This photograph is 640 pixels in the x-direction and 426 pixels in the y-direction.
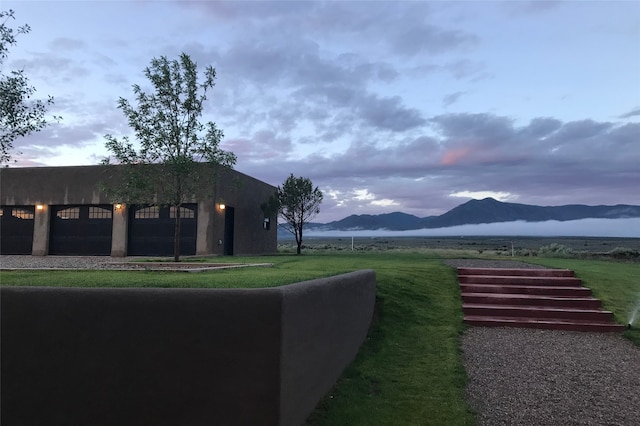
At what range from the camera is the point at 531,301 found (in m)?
11.4

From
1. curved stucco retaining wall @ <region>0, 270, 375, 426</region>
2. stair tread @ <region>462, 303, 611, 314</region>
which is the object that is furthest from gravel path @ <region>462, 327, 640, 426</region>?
curved stucco retaining wall @ <region>0, 270, 375, 426</region>

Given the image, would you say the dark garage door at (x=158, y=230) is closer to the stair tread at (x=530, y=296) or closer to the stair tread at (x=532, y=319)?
the stair tread at (x=530, y=296)

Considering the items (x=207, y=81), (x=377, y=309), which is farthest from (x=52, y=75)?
(x=377, y=309)

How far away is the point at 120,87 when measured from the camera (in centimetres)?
1416

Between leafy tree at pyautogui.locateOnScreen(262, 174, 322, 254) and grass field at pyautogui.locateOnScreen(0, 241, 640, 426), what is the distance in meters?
15.1

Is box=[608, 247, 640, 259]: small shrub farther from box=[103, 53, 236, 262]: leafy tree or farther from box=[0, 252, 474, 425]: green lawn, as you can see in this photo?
box=[103, 53, 236, 262]: leafy tree

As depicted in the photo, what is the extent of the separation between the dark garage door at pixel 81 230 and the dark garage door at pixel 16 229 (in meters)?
1.71

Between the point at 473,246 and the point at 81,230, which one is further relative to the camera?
the point at 473,246

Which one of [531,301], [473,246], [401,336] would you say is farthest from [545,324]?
[473,246]

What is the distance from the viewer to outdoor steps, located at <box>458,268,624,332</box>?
33.8 ft

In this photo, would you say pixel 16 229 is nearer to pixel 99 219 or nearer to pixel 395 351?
pixel 99 219

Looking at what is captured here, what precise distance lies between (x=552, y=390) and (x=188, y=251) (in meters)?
18.5

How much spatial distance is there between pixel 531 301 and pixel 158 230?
1836cm

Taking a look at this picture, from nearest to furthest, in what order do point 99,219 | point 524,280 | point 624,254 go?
point 524,280, point 99,219, point 624,254
